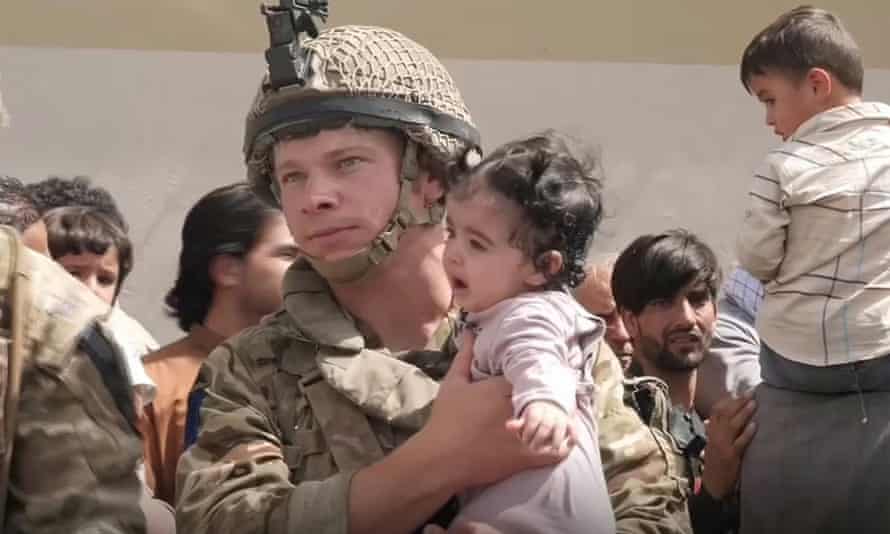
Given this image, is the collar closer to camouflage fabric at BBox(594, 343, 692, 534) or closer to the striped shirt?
the striped shirt

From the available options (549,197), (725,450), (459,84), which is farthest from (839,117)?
(459,84)

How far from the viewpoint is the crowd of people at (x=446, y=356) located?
105 inches

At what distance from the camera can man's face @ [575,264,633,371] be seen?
4594mm

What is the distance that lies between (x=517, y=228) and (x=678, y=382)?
1.59 metres

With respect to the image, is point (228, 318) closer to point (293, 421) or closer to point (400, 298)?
point (400, 298)

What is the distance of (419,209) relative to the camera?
3211 mm

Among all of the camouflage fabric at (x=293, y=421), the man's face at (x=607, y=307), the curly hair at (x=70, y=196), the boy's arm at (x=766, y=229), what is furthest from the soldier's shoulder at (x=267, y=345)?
the curly hair at (x=70, y=196)

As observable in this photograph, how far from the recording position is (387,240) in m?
3.14

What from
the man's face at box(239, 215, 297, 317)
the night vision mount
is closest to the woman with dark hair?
the man's face at box(239, 215, 297, 317)

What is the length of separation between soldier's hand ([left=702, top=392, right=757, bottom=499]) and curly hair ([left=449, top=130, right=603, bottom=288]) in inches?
33.2

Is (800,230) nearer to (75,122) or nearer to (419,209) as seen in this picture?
(419,209)

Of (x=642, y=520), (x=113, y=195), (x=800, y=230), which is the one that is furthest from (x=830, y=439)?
(x=113, y=195)

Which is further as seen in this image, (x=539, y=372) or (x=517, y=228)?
(x=517, y=228)

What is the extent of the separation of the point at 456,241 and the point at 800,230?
41.8 inches
